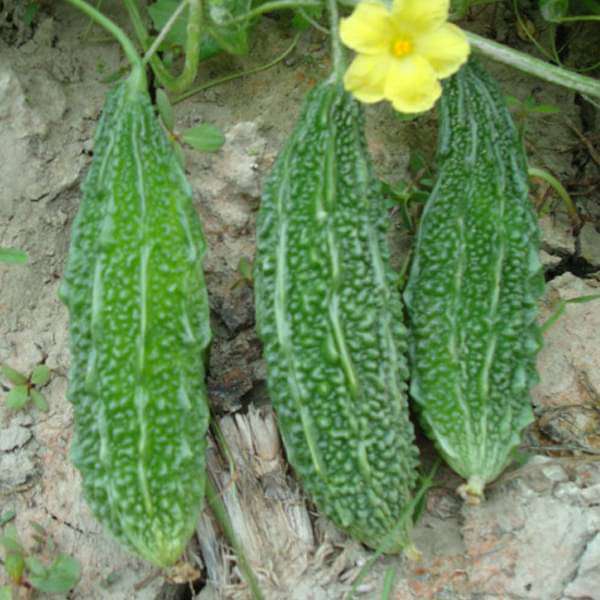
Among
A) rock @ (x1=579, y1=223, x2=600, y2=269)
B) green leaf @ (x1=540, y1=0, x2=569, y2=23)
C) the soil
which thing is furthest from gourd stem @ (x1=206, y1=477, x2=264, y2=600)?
green leaf @ (x1=540, y1=0, x2=569, y2=23)

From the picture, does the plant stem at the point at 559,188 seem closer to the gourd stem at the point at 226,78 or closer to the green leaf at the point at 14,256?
the gourd stem at the point at 226,78

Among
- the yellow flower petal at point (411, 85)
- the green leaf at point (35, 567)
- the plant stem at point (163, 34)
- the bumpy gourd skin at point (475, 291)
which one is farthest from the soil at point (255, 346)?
the yellow flower petal at point (411, 85)

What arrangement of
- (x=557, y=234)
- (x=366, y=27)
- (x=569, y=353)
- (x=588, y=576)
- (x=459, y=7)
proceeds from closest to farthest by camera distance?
(x=588, y=576)
(x=366, y=27)
(x=569, y=353)
(x=459, y=7)
(x=557, y=234)

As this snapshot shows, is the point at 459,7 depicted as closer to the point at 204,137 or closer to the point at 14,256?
the point at 204,137

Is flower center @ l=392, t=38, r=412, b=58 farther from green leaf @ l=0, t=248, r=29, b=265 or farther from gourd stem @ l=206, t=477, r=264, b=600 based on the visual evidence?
gourd stem @ l=206, t=477, r=264, b=600

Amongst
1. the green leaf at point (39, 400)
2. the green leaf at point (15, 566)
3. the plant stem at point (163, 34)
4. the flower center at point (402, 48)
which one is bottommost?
the green leaf at point (15, 566)

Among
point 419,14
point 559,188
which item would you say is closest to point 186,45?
point 419,14

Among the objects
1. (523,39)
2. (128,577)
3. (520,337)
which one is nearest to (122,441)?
(128,577)
